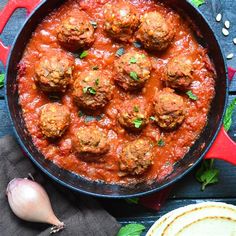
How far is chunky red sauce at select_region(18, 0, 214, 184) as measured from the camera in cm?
396

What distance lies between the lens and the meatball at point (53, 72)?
12.4 ft

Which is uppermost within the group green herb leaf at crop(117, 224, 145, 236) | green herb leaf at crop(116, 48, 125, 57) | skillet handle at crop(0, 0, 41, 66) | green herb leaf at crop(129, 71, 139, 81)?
skillet handle at crop(0, 0, 41, 66)

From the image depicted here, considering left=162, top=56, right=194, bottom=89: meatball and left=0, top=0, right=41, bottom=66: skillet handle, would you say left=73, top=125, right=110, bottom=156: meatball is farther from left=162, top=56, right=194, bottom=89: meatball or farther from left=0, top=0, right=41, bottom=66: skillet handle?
left=0, top=0, right=41, bottom=66: skillet handle

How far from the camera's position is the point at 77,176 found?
4.07m

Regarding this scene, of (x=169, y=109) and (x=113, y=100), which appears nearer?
(x=169, y=109)

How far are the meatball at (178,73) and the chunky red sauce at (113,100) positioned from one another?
141mm

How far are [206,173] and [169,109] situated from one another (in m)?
0.82

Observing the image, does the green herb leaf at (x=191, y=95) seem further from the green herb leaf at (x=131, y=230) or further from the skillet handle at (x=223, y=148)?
the green herb leaf at (x=131, y=230)

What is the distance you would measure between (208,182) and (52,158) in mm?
1381

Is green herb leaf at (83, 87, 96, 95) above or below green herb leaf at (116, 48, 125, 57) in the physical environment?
below

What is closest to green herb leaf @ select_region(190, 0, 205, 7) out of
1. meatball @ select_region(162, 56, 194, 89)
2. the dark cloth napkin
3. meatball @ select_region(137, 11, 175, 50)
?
meatball @ select_region(137, 11, 175, 50)

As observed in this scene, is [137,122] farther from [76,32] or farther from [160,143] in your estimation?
[76,32]

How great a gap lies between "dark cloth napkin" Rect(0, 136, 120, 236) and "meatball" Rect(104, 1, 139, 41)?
4.04 ft

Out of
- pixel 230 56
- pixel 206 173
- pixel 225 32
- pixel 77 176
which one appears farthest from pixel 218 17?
pixel 77 176
